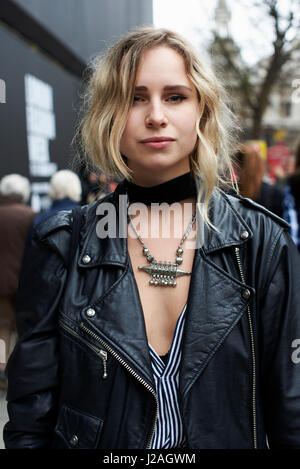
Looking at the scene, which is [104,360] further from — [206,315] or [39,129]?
[39,129]

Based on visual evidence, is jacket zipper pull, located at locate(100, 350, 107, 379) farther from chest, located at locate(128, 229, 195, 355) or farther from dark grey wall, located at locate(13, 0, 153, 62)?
dark grey wall, located at locate(13, 0, 153, 62)

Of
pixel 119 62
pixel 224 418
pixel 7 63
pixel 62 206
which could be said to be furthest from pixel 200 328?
pixel 7 63

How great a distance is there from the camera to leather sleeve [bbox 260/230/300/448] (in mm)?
1065

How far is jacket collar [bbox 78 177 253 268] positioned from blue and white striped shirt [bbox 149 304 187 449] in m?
0.27

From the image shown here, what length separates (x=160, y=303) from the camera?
3.77 ft

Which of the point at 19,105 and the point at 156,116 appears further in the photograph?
the point at 19,105

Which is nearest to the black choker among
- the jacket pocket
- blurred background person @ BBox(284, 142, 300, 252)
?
the jacket pocket

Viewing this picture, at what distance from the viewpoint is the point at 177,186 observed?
120 cm

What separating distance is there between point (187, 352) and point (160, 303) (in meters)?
0.15

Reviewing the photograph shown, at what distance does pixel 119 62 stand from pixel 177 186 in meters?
0.37

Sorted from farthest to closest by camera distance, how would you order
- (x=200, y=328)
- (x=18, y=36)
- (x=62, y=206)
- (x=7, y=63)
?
(x=18, y=36) < (x=62, y=206) < (x=7, y=63) < (x=200, y=328)

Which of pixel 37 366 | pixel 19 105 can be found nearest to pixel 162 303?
pixel 37 366

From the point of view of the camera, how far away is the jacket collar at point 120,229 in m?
1.14
